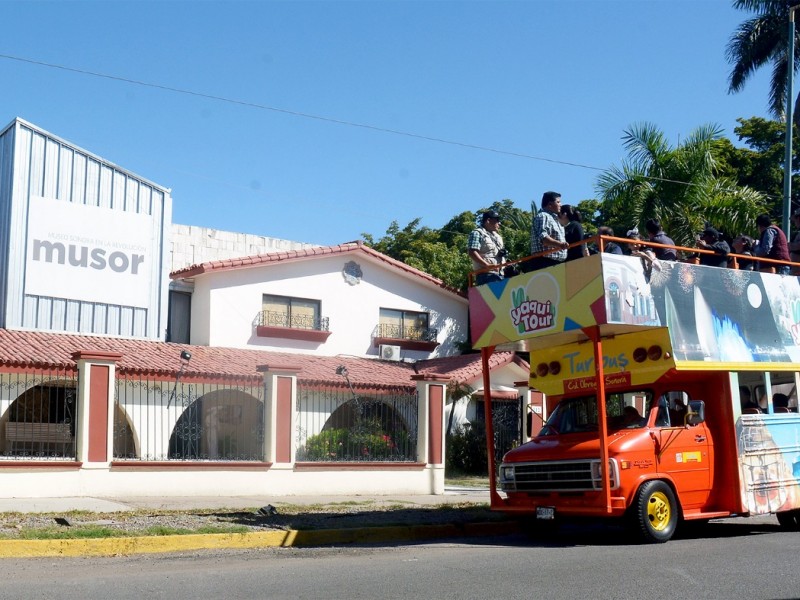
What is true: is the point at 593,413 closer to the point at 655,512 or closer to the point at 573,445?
the point at 573,445

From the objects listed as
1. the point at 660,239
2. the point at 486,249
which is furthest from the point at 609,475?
the point at 486,249

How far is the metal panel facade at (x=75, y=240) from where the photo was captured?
2236 centimetres

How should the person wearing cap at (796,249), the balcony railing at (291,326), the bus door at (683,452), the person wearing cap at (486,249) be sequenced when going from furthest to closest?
the balcony railing at (291,326) < the person wearing cap at (796,249) < the person wearing cap at (486,249) < the bus door at (683,452)

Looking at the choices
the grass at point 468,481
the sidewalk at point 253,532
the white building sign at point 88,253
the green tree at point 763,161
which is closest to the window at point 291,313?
the white building sign at point 88,253

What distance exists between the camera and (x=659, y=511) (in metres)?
11.4

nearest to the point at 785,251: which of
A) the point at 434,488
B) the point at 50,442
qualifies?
the point at 434,488

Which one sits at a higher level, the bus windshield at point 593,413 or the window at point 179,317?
the window at point 179,317

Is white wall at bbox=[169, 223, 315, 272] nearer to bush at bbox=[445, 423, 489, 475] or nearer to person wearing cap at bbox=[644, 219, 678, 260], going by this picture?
bush at bbox=[445, 423, 489, 475]

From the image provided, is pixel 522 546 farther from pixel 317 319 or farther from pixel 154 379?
pixel 317 319

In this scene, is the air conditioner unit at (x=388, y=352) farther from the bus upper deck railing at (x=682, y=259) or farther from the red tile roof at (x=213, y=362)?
the bus upper deck railing at (x=682, y=259)

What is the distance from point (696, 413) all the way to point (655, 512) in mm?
1402

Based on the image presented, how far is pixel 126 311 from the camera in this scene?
2409cm

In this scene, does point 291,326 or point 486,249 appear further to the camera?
point 291,326

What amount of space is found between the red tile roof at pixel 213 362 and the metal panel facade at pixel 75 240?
2.13 ft
